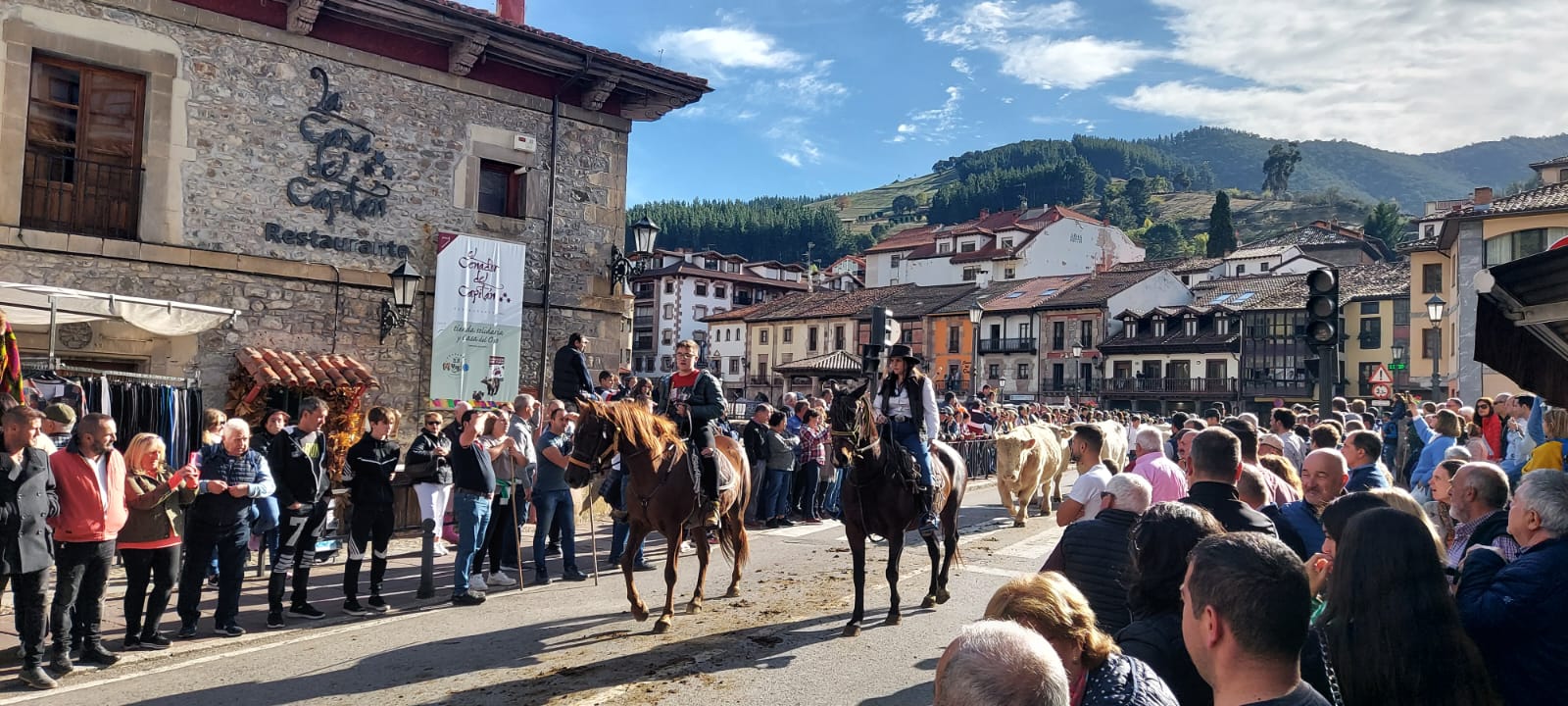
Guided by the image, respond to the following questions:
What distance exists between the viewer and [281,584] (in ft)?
26.4

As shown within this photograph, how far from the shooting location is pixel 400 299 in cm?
1437

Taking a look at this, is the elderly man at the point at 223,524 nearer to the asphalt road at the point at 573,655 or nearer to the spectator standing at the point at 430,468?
the asphalt road at the point at 573,655

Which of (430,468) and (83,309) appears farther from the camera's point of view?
(83,309)

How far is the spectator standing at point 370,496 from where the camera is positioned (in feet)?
27.9

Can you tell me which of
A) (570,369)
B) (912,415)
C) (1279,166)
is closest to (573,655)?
(912,415)

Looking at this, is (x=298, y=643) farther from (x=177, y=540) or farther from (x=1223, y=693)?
(x=1223, y=693)

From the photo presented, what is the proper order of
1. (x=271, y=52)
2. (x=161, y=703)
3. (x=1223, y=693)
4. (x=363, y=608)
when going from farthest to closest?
1. (x=271, y=52)
2. (x=363, y=608)
3. (x=161, y=703)
4. (x=1223, y=693)

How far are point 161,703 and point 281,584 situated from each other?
2.17 metres

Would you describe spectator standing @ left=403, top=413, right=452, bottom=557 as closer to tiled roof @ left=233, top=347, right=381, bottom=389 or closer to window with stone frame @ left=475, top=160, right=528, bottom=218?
tiled roof @ left=233, top=347, right=381, bottom=389

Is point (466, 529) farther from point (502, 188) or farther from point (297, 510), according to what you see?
point (502, 188)

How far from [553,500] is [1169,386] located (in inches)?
2090

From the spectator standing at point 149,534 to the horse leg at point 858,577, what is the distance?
17.5ft

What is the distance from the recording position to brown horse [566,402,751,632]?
8.33 meters

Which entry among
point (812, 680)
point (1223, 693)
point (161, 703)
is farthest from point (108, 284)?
point (1223, 693)
